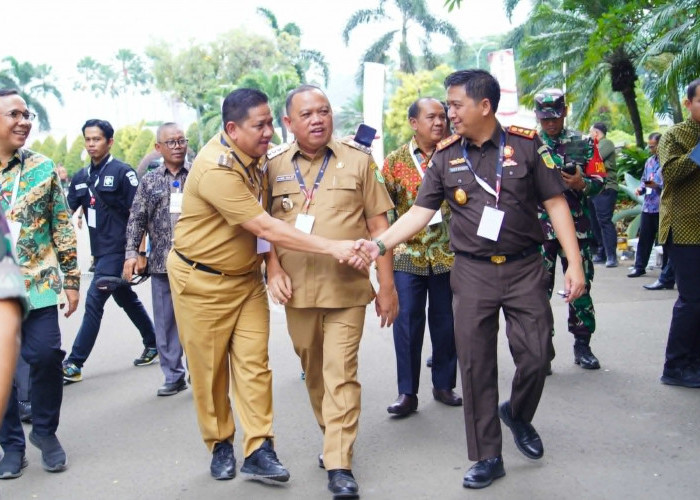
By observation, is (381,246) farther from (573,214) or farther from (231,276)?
(573,214)

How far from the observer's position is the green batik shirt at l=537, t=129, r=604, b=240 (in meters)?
6.23

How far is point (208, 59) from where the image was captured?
60.3m

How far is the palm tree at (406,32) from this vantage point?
46219 millimetres

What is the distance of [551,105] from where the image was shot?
20.0 feet

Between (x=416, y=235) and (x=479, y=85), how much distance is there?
59.1 inches

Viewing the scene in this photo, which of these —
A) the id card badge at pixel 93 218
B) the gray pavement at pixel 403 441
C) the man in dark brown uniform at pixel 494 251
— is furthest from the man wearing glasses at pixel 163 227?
the man in dark brown uniform at pixel 494 251

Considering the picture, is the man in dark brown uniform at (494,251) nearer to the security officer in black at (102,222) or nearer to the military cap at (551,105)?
the military cap at (551,105)

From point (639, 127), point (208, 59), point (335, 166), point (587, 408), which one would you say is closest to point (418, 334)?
Result: point (587, 408)

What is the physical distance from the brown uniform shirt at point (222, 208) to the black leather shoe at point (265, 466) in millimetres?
962

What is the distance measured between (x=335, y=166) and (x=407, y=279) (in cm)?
134

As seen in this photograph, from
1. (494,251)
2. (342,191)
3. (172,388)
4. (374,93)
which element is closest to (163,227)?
(172,388)

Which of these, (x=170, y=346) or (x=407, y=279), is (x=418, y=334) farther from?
(x=170, y=346)

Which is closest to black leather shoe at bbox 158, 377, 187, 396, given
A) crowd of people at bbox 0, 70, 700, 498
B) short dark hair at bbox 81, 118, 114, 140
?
crowd of people at bbox 0, 70, 700, 498

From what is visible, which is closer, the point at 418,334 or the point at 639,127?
the point at 418,334
